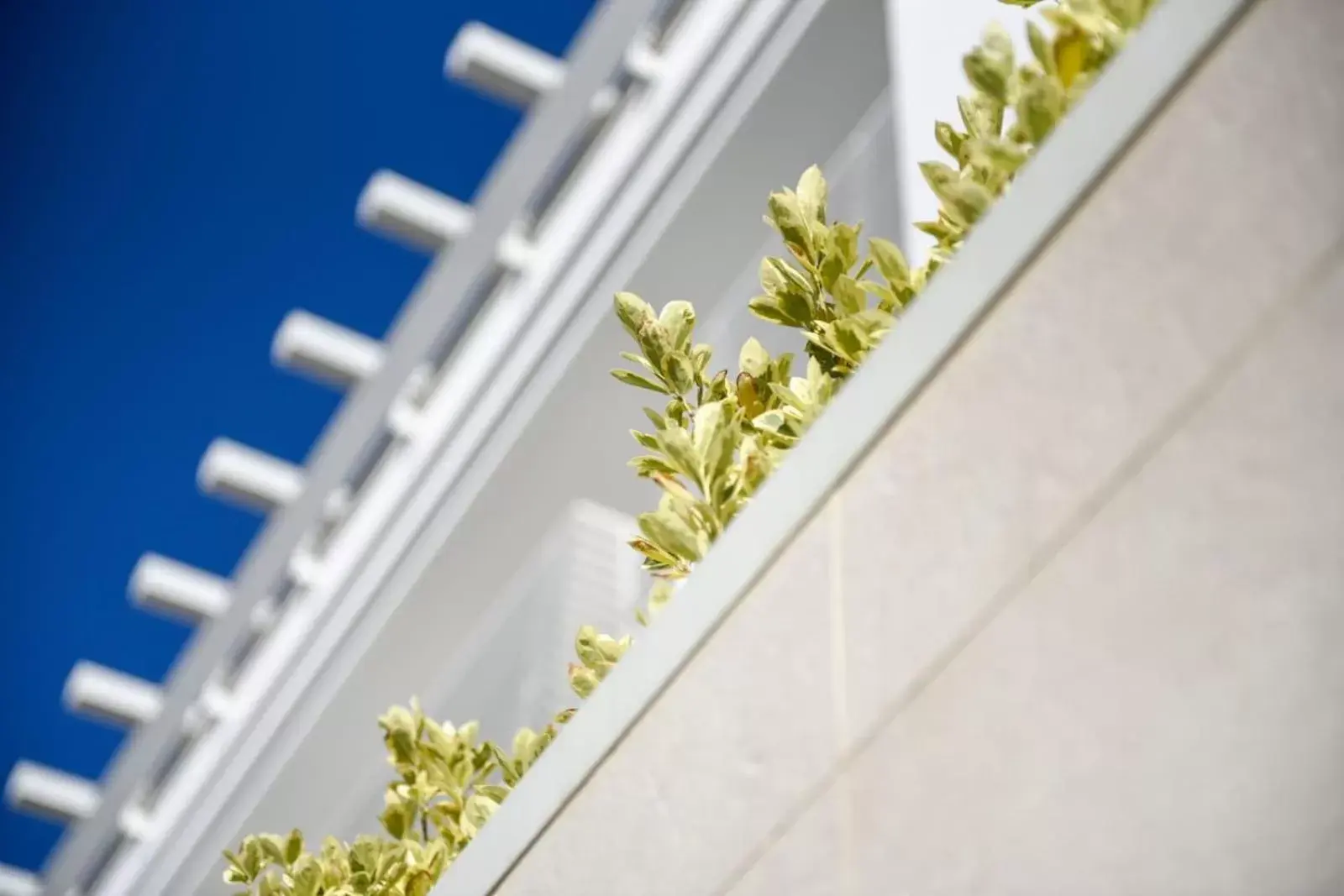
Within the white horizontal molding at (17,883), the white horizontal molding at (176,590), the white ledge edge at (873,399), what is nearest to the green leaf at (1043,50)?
the white ledge edge at (873,399)

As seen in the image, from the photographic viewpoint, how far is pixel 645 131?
189 inches

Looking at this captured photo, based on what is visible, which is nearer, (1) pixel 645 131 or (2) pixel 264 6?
(1) pixel 645 131

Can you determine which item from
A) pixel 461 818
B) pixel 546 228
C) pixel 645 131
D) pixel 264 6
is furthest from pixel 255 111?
pixel 461 818

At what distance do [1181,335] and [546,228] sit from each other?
4318 millimetres

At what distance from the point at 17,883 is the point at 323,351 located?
141 inches

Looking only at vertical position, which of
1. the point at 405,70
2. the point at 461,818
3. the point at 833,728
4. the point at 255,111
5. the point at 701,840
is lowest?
the point at 255,111

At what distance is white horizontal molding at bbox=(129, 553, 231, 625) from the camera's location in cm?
664

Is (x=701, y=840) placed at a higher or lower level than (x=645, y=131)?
higher

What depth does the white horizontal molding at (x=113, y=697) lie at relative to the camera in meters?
6.88

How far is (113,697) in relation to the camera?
6879mm

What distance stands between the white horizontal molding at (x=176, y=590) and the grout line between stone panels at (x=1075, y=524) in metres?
5.77

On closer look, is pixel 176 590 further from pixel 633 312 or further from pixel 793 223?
pixel 793 223

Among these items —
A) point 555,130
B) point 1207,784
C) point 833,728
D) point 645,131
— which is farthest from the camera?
point 555,130

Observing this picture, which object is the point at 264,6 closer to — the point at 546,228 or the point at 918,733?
the point at 546,228
